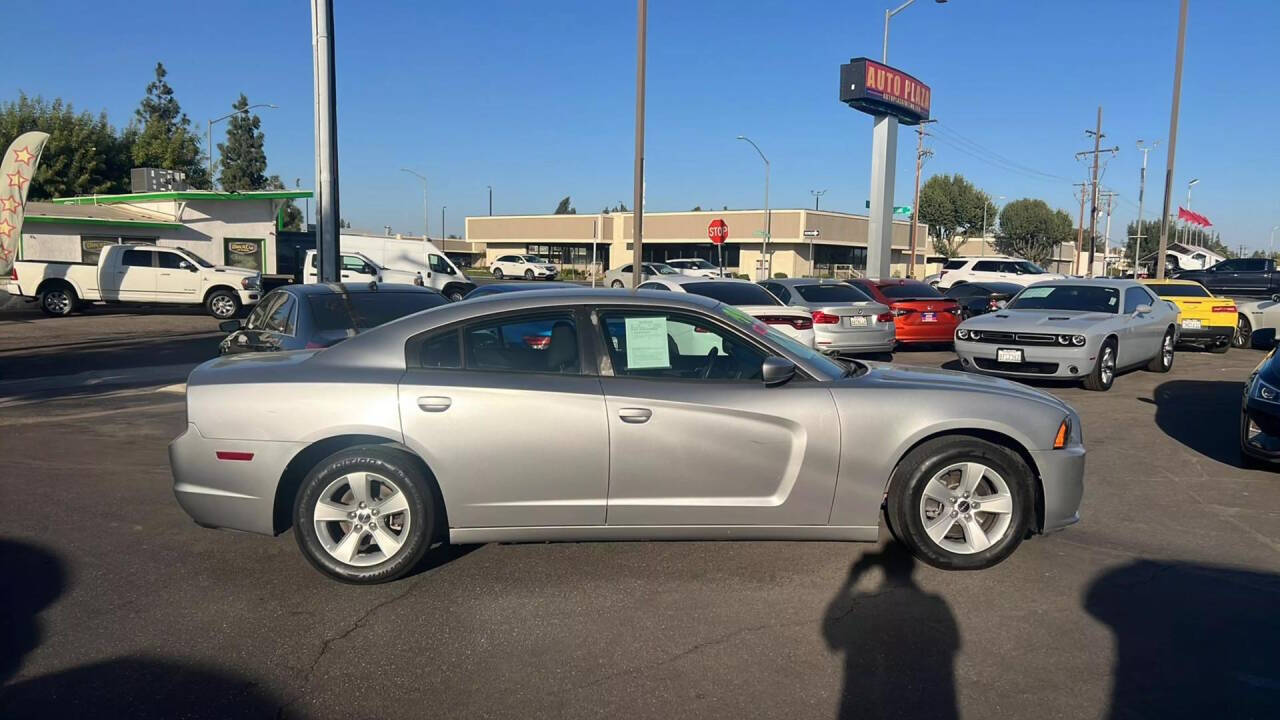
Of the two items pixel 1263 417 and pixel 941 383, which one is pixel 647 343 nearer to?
pixel 941 383

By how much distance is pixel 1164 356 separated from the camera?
13.6 metres

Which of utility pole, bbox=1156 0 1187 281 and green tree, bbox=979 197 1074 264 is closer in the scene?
utility pole, bbox=1156 0 1187 281

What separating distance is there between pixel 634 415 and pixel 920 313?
498 inches

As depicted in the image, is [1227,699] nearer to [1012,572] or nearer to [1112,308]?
[1012,572]

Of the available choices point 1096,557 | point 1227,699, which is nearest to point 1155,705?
point 1227,699

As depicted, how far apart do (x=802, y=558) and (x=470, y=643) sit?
6.61 feet


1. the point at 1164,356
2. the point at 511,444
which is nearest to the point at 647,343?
the point at 511,444

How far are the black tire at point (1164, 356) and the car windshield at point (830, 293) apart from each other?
4.47 meters

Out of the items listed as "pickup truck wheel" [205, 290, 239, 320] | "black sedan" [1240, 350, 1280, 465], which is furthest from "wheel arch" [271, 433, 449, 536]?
"pickup truck wheel" [205, 290, 239, 320]

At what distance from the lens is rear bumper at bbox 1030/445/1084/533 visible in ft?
15.4

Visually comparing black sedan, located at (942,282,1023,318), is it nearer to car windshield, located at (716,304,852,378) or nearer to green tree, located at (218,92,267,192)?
car windshield, located at (716,304,852,378)

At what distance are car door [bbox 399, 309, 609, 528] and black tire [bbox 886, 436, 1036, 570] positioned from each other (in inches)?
63.1

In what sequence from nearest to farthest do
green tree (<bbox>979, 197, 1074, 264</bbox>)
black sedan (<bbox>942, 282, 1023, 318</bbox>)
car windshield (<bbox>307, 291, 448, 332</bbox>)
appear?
car windshield (<bbox>307, 291, 448, 332</bbox>)
black sedan (<bbox>942, 282, 1023, 318</bbox>)
green tree (<bbox>979, 197, 1074, 264</bbox>)

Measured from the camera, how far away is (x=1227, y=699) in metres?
3.38
